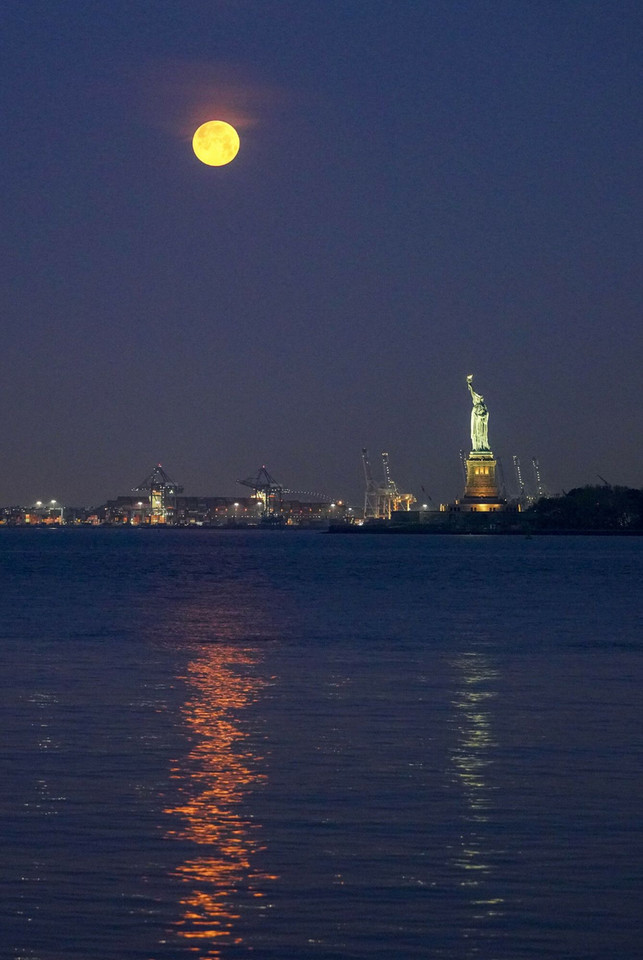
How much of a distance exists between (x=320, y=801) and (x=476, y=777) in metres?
1.92

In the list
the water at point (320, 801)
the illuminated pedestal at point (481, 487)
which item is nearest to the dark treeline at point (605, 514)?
the illuminated pedestal at point (481, 487)

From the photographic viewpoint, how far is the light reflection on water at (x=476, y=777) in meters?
9.74

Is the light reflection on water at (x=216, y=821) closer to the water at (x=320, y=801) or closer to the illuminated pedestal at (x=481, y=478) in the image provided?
the water at (x=320, y=801)

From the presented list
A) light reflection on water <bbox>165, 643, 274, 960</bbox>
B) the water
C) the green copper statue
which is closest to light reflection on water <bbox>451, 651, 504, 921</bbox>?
the water

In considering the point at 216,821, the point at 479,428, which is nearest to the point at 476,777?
the point at 216,821

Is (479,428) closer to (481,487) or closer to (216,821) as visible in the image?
(481,487)

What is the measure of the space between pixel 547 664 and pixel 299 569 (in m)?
57.2

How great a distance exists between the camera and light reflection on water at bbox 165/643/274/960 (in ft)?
29.6

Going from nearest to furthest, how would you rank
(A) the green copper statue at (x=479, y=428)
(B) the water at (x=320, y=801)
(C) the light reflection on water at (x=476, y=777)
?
(B) the water at (x=320, y=801) < (C) the light reflection on water at (x=476, y=777) < (A) the green copper statue at (x=479, y=428)

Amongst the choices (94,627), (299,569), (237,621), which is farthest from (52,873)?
(299,569)

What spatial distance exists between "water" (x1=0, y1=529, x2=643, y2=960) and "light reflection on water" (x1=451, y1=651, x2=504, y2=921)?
0.12ft

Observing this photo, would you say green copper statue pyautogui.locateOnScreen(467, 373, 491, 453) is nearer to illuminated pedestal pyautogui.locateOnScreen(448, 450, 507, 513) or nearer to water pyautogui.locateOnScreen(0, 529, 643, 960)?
illuminated pedestal pyautogui.locateOnScreen(448, 450, 507, 513)

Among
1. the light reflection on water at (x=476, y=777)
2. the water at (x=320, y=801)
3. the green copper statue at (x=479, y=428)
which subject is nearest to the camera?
the water at (x=320, y=801)

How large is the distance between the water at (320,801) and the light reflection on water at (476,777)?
4cm
